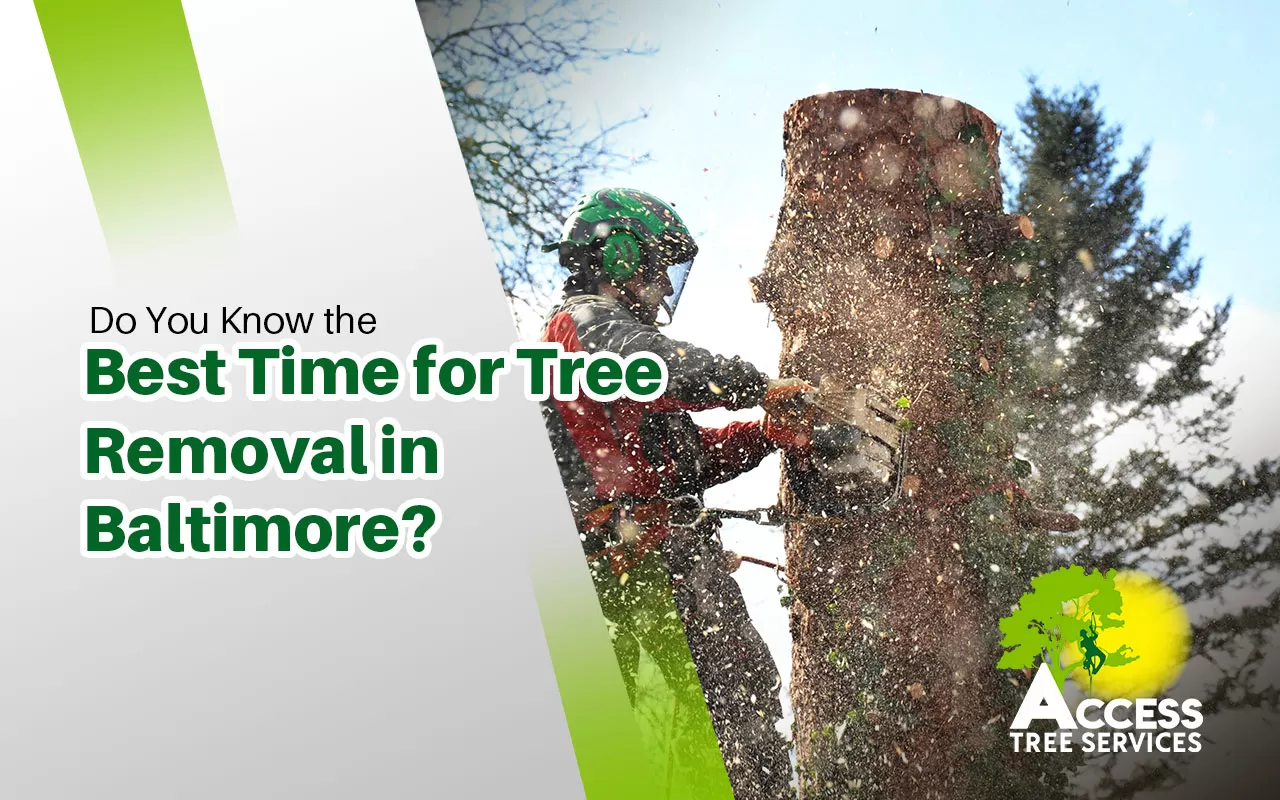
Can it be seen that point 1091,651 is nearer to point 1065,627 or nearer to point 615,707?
point 1065,627

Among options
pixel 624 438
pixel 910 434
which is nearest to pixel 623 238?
pixel 624 438

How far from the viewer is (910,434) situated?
3.33 meters

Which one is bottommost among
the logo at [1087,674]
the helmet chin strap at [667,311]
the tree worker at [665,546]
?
the logo at [1087,674]

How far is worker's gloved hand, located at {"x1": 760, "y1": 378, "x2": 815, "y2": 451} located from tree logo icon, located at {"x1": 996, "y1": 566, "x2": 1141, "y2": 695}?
3.50 feet

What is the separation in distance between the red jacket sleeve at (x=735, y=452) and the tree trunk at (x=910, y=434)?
14 centimetres

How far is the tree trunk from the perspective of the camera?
330cm

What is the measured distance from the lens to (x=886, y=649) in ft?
10.8

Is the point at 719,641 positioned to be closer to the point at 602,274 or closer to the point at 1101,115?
the point at 602,274

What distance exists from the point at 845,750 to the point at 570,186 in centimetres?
294

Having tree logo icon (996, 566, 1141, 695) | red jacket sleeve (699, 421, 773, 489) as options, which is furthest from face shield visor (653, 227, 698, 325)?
tree logo icon (996, 566, 1141, 695)

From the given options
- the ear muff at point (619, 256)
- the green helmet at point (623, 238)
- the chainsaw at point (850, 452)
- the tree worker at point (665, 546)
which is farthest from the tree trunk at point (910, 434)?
the ear muff at point (619, 256)

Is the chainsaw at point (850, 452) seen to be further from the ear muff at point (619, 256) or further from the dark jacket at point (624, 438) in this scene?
the ear muff at point (619, 256)

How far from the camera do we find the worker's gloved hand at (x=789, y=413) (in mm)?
3043

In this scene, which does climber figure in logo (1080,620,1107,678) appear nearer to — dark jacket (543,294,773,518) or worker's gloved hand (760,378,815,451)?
worker's gloved hand (760,378,815,451)
